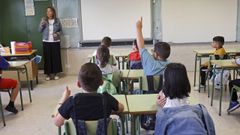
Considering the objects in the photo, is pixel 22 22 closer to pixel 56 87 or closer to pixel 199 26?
pixel 56 87

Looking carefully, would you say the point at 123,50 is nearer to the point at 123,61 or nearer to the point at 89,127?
the point at 123,61

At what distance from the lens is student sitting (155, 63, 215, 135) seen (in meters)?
1.71

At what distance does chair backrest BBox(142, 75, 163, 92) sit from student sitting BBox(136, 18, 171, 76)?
0.18ft

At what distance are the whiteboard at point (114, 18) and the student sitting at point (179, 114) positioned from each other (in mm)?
5365

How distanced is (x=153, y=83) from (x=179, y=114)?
4.82 feet

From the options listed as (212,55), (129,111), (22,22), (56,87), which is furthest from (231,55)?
(22,22)

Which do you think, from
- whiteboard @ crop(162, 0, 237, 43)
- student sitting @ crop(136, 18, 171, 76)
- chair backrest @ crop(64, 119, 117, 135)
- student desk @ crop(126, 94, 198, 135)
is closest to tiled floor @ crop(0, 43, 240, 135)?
student sitting @ crop(136, 18, 171, 76)

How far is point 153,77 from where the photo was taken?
→ 3201 mm

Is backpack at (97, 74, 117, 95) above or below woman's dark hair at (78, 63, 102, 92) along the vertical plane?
below

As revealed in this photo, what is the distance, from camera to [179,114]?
1.76m

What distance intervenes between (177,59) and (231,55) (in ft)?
6.07

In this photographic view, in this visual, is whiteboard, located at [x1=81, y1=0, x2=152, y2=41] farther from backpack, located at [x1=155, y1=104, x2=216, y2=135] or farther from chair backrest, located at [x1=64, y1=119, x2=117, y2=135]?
backpack, located at [x1=155, y1=104, x2=216, y2=135]

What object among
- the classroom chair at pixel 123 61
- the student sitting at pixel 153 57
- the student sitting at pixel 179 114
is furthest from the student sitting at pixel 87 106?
the classroom chair at pixel 123 61

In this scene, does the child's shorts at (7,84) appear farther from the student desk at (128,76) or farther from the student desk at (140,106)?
the student desk at (140,106)
